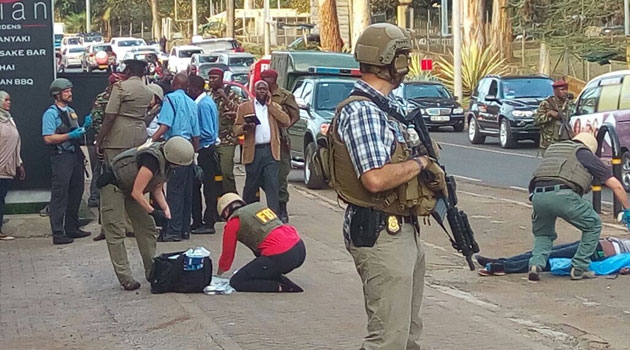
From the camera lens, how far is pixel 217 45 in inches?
2153

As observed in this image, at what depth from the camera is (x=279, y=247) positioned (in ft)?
30.1

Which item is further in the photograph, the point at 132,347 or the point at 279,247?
the point at 279,247

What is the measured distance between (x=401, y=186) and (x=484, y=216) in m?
9.61

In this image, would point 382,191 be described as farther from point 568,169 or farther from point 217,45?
point 217,45

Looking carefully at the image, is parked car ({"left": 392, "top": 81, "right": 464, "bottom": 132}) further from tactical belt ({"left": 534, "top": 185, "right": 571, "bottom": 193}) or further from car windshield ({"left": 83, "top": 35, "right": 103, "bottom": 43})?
car windshield ({"left": 83, "top": 35, "right": 103, "bottom": 43})

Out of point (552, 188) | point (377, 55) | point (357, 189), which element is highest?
point (377, 55)

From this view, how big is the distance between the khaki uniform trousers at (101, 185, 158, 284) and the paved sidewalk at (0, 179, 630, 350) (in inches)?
9.5

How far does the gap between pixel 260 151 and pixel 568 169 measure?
4.01 metres

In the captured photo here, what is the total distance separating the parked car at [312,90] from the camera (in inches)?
704

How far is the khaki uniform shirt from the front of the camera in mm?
11289

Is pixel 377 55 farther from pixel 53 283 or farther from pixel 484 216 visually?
pixel 484 216

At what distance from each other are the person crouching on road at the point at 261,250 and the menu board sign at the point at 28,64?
4.60 m

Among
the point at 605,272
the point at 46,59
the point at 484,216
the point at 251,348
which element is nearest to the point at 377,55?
the point at 251,348

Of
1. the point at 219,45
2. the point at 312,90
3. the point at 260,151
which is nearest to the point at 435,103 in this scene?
the point at 312,90
